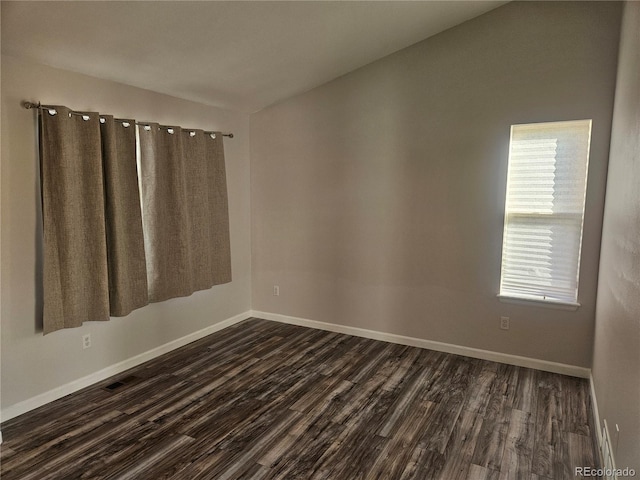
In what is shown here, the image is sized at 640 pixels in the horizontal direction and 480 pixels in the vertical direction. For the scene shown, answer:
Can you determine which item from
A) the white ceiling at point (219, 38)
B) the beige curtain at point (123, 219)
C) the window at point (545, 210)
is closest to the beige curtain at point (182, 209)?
the beige curtain at point (123, 219)

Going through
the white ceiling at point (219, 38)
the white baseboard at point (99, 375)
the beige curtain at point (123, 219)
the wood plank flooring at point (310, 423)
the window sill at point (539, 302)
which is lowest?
the wood plank flooring at point (310, 423)

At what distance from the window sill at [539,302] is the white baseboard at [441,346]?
48 cm

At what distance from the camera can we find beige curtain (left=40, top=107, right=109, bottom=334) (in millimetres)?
2701

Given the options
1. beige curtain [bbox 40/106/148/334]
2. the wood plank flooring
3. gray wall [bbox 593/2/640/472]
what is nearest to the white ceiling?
beige curtain [bbox 40/106/148/334]

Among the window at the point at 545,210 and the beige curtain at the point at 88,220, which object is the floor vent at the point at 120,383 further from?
the window at the point at 545,210

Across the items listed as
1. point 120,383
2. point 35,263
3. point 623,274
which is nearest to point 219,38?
point 35,263

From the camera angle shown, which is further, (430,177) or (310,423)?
(430,177)

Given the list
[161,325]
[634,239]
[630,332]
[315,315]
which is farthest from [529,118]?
[161,325]

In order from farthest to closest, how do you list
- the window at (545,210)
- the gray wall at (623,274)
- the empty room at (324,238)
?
the window at (545,210)
the empty room at (324,238)
the gray wall at (623,274)

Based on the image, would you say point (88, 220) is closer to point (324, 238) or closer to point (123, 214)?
point (123, 214)

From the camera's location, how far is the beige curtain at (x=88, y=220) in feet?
8.90

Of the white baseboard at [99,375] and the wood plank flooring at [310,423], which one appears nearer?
the wood plank flooring at [310,423]

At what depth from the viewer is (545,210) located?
329cm

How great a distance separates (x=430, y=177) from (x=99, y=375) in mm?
3314
